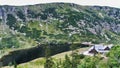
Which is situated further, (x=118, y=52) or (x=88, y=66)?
(x=88, y=66)

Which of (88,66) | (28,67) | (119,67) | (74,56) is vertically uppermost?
(119,67)

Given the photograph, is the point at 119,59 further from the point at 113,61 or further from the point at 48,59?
the point at 48,59

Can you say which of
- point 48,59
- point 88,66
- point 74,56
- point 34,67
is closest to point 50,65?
point 48,59

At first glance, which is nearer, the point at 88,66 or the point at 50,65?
the point at 88,66

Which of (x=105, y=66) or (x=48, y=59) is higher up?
(x=105, y=66)

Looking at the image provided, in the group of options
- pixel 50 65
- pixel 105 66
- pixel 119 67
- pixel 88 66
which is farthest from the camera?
pixel 50 65

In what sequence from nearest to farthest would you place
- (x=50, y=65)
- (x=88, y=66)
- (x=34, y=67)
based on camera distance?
(x=88, y=66)
(x=50, y=65)
(x=34, y=67)

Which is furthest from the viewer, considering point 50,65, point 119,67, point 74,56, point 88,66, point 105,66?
point 74,56

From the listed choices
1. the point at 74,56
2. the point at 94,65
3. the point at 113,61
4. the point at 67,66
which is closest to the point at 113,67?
the point at 113,61

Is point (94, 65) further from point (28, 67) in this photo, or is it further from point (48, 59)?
point (28, 67)
